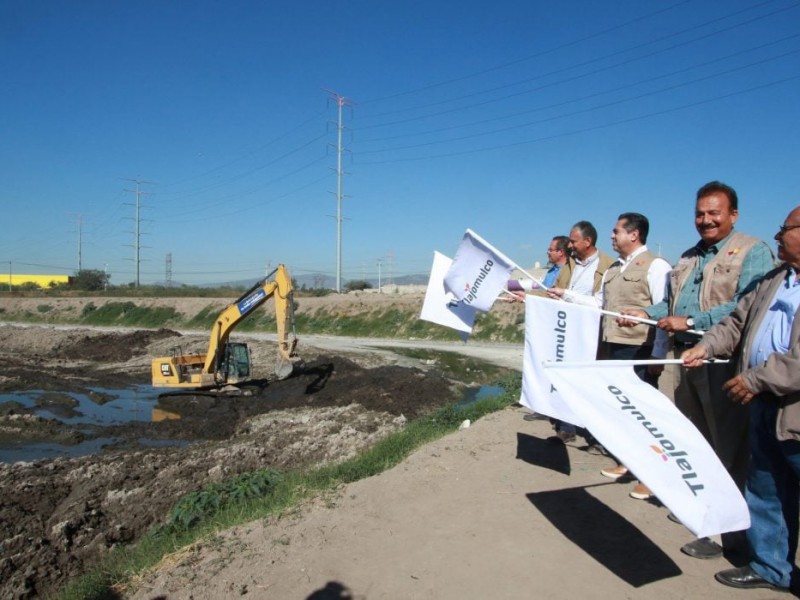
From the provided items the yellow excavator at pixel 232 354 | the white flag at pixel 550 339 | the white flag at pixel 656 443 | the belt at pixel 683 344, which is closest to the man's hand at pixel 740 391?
the white flag at pixel 656 443

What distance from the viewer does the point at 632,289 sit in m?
5.12

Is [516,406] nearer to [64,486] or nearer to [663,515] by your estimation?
[663,515]

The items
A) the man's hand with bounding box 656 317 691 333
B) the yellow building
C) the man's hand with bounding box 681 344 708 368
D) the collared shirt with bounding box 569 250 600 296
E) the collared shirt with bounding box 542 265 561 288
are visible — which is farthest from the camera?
the yellow building

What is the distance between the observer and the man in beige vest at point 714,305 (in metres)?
3.81

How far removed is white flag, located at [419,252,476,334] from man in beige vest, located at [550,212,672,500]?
4.68ft

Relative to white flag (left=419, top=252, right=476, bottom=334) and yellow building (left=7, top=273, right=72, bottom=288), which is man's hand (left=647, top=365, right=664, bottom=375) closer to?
white flag (left=419, top=252, right=476, bottom=334)

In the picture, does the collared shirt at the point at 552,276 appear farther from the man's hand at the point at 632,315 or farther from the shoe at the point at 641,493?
the shoe at the point at 641,493

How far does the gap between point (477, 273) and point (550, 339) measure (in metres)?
1.26

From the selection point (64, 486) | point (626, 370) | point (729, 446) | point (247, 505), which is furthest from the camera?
point (64, 486)

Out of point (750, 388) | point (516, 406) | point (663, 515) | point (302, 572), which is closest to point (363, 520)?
point (302, 572)

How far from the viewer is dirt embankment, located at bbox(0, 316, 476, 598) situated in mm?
6086

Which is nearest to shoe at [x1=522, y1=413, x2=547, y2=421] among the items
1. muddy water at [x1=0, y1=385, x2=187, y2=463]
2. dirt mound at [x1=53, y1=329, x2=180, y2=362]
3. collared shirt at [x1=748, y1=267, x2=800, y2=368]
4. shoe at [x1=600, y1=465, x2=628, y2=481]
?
shoe at [x1=600, y1=465, x2=628, y2=481]

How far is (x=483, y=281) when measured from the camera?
5934mm

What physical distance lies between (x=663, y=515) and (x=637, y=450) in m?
1.66
